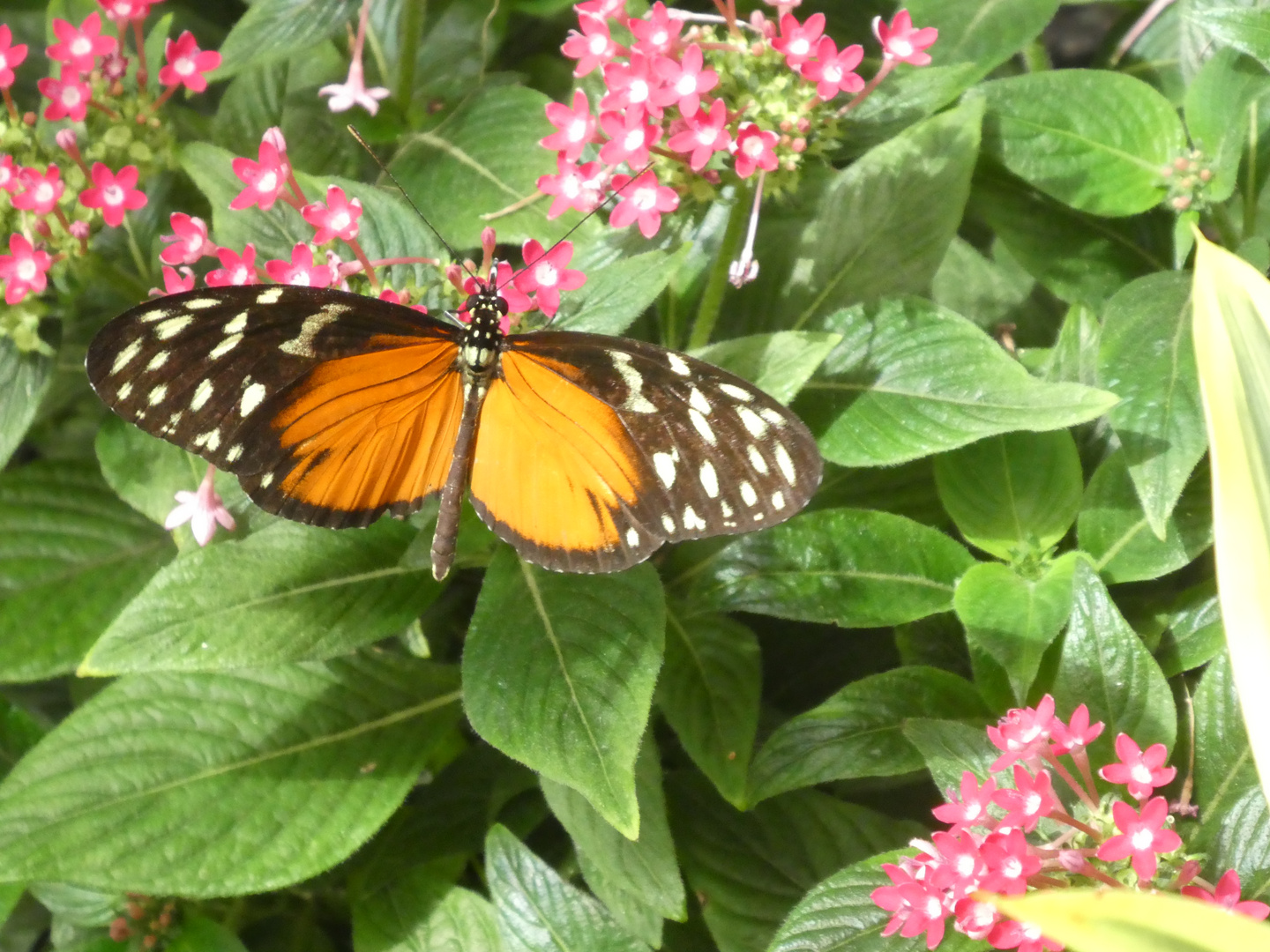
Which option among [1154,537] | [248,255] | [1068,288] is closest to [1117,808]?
[1154,537]

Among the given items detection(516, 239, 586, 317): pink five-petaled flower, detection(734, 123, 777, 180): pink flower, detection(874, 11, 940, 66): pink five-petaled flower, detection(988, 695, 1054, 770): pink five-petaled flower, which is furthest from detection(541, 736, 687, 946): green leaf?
detection(874, 11, 940, 66): pink five-petaled flower

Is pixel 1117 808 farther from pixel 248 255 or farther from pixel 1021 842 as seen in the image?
pixel 248 255

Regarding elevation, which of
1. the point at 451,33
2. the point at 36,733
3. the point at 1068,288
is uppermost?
the point at 451,33

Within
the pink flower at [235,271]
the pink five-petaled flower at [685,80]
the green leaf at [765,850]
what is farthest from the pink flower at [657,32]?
the green leaf at [765,850]

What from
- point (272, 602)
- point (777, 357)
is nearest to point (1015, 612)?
point (777, 357)

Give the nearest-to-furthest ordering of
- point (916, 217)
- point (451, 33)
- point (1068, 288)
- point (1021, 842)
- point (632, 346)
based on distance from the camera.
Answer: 1. point (1021, 842)
2. point (632, 346)
3. point (916, 217)
4. point (1068, 288)
5. point (451, 33)

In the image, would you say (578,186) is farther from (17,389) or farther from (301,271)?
(17,389)
